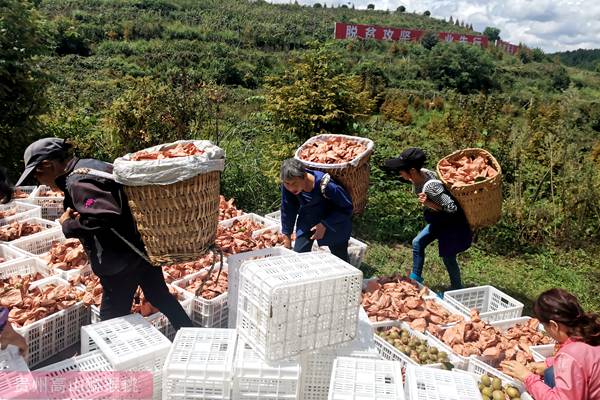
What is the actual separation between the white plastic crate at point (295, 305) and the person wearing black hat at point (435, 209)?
5.91 feet

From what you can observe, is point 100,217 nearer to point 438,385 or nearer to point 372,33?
point 438,385

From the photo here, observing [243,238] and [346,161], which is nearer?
[346,161]

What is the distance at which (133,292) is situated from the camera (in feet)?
10.6

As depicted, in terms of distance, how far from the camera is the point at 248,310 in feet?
8.73

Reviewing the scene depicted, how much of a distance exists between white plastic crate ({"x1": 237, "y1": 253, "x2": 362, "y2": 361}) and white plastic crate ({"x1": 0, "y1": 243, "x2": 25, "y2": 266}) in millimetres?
2962

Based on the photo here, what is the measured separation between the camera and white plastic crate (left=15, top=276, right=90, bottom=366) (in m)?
3.46

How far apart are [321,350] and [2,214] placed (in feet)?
14.8

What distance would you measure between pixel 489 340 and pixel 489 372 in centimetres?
38

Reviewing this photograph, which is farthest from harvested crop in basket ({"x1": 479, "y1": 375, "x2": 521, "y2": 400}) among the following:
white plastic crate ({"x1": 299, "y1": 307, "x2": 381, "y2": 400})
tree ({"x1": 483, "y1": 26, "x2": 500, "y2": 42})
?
tree ({"x1": 483, "y1": 26, "x2": 500, "y2": 42})

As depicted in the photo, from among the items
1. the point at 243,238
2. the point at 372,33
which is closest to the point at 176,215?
the point at 243,238

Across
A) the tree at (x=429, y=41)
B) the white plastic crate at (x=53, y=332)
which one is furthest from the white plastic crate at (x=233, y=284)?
the tree at (x=429, y=41)

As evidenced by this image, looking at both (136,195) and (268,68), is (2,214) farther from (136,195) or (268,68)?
(268,68)

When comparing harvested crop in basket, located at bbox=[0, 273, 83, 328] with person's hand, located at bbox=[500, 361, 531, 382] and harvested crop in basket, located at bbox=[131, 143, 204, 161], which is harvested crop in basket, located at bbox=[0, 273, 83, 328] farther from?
person's hand, located at bbox=[500, 361, 531, 382]

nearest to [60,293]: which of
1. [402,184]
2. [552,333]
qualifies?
[552,333]
